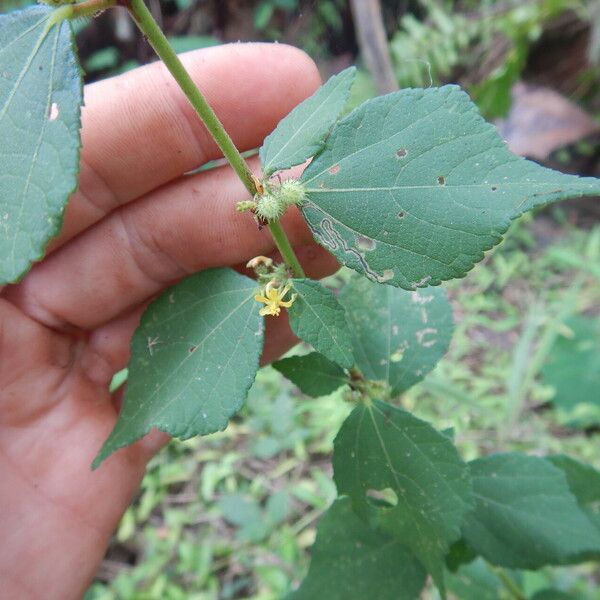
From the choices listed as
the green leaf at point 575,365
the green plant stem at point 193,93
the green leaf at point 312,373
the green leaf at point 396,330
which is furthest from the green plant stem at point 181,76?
the green leaf at point 575,365

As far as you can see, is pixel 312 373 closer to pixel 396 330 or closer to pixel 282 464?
pixel 396 330

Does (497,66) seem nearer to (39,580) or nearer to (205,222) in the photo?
(205,222)

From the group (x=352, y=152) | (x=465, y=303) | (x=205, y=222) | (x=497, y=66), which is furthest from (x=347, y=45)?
(x=352, y=152)

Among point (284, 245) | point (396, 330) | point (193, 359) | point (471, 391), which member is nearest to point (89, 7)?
point (284, 245)

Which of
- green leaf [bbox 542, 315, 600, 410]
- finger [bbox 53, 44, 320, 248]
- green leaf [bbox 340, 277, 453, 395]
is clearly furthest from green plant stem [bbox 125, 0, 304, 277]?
green leaf [bbox 542, 315, 600, 410]

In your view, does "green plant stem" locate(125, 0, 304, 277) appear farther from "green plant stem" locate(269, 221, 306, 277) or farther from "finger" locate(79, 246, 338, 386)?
"finger" locate(79, 246, 338, 386)

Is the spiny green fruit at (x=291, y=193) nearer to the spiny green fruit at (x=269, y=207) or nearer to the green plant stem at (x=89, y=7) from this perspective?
the spiny green fruit at (x=269, y=207)
